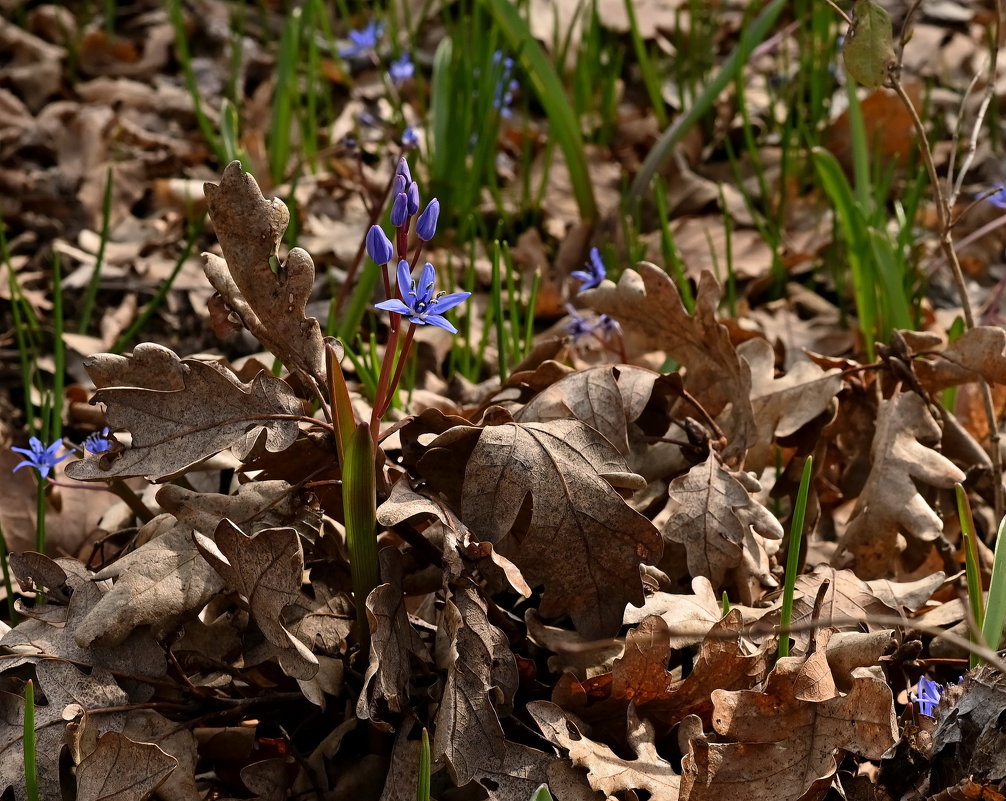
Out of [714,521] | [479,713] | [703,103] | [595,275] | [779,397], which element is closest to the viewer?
[479,713]

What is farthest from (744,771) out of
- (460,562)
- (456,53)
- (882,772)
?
(456,53)

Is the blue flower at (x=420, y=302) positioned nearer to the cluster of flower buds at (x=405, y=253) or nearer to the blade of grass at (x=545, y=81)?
the cluster of flower buds at (x=405, y=253)

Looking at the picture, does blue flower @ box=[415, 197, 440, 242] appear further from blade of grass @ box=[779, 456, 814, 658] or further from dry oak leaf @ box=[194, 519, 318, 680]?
blade of grass @ box=[779, 456, 814, 658]

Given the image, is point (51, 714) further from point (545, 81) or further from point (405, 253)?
point (545, 81)

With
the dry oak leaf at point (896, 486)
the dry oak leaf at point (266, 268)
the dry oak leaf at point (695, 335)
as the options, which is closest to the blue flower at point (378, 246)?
the dry oak leaf at point (266, 268)

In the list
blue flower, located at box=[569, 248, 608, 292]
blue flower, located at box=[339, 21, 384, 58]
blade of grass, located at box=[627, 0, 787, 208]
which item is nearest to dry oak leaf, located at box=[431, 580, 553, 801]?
blue flower, located at box=[569, 248, 608, 292]

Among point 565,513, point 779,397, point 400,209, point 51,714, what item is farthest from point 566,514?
point 51,714
